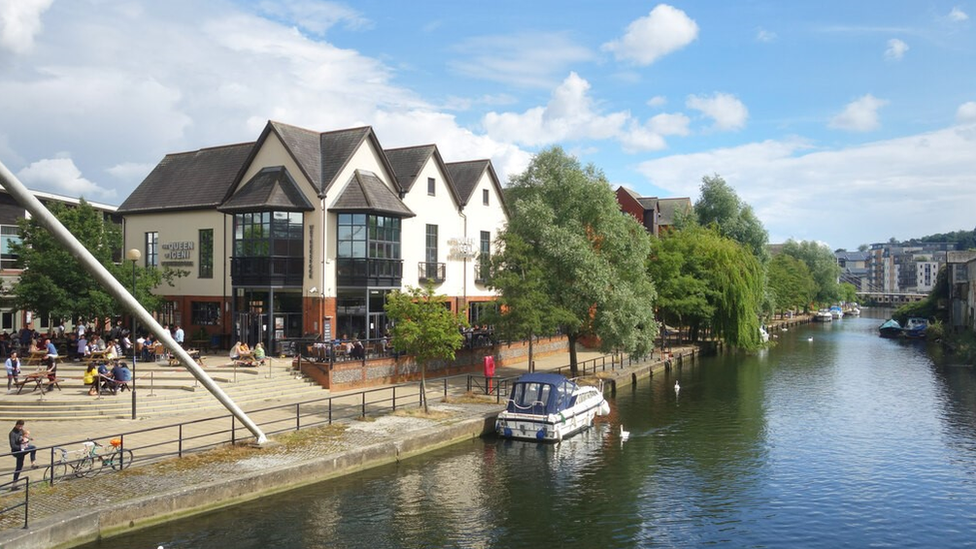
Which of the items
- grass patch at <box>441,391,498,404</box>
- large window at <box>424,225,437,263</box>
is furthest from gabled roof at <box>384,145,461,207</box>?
grass patch at <box>441,391,498,404</box>

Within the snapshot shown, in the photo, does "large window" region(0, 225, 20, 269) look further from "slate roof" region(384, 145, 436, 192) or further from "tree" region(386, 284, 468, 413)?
"tree" region(386, 284, 468, 413)

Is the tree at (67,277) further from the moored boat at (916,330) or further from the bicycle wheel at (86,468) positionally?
the moored boat at (916,330)

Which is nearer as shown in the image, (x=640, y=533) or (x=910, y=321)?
(x=640, y=533)

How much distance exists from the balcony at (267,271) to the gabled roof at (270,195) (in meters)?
2.55

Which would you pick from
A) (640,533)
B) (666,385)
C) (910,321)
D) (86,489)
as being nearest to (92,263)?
(86,489)

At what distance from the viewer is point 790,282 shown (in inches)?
3969

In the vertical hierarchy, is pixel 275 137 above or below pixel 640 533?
above

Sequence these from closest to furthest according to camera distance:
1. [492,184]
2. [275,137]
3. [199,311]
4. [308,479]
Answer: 1. [308,479]
2. [275,137]
3. [199,311]
4. [492,184]

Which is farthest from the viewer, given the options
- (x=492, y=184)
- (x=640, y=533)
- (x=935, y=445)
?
(x=492, y=184)

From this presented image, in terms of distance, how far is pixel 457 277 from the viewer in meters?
46.0

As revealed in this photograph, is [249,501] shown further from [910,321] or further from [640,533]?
[910,321]

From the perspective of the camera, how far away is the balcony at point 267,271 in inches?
1420

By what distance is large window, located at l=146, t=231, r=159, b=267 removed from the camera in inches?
1660

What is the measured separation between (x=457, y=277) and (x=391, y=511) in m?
27.9
